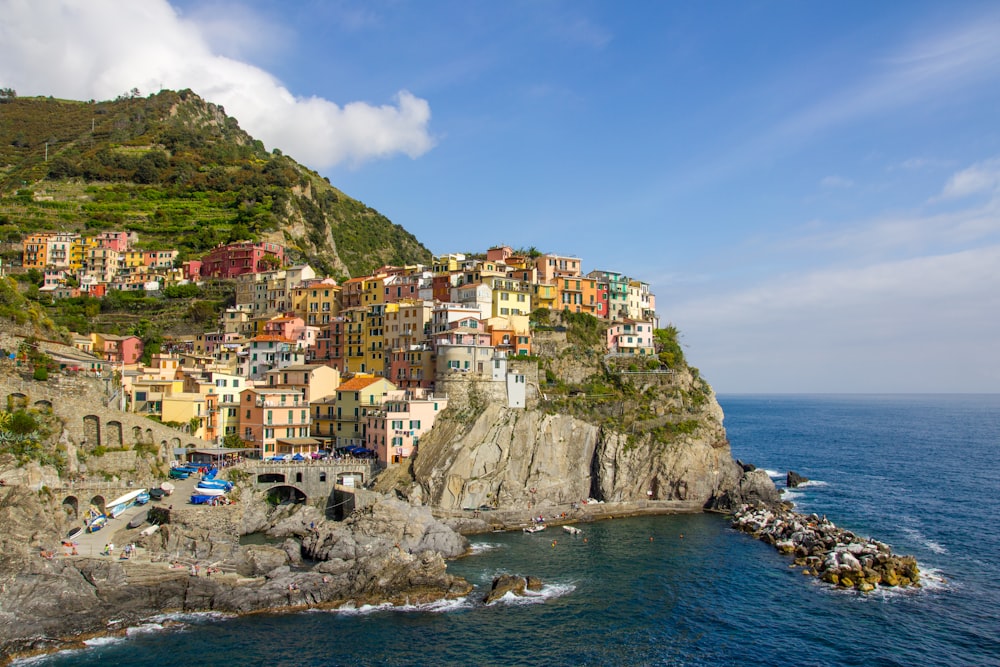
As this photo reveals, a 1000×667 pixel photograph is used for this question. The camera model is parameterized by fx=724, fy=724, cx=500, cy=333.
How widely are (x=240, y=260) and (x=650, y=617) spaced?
78.9 meters

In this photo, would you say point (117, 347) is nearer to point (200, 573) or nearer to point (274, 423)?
point (274, 423)

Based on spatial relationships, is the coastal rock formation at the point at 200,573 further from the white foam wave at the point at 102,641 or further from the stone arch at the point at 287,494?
the stone arch at the point at 287,494

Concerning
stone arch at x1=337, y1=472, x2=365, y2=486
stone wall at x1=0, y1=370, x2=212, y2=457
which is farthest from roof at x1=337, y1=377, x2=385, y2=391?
stone wall at x1=0, y1=370, x2=212, y2=457

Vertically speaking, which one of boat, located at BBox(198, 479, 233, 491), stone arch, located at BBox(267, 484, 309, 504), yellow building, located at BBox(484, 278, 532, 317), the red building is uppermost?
the red building

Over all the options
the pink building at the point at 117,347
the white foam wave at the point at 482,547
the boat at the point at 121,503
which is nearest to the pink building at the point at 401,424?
the white foam wave at the point at 482,547

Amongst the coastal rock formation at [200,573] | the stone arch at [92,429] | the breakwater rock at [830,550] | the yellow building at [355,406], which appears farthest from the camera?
the yellow building at [355,406]

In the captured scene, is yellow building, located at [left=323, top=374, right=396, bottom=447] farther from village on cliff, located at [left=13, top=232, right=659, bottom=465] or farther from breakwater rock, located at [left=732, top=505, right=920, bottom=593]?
breakwater rock, located at [left=732, top=505, right=920, bottom=593]

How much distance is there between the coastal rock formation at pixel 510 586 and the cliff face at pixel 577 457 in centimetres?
1616

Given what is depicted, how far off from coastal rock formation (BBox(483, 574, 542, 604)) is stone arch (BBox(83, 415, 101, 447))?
31.3 meters

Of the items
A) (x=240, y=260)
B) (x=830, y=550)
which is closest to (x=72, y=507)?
(x=830, y=550)

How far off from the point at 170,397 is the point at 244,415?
638 cm

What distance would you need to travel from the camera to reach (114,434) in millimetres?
54188

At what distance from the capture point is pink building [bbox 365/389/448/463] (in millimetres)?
63125

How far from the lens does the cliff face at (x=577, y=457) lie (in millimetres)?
61594
